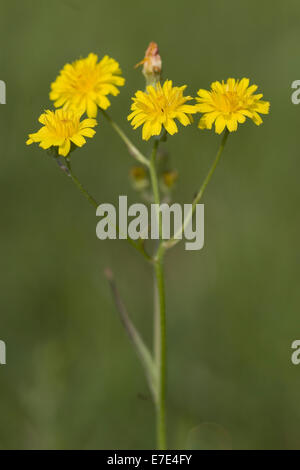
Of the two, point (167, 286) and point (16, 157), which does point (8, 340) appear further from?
point (16, 157)

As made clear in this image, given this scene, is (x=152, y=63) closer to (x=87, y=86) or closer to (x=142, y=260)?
(x=87, y=86)

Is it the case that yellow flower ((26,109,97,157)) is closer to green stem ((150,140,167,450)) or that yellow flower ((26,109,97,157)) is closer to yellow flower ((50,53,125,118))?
yellow flower ((50,53,125,118))

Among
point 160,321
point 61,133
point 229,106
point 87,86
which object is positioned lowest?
point 160,321

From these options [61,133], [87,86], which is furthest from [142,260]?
[61,133]

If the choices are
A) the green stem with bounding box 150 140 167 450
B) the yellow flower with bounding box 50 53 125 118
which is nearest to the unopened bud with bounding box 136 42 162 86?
the yellow flower with bounding box 50 53 125 118

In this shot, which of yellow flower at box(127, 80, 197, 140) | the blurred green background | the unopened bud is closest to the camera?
yellow flower at box(127, 80, 197, 140)
